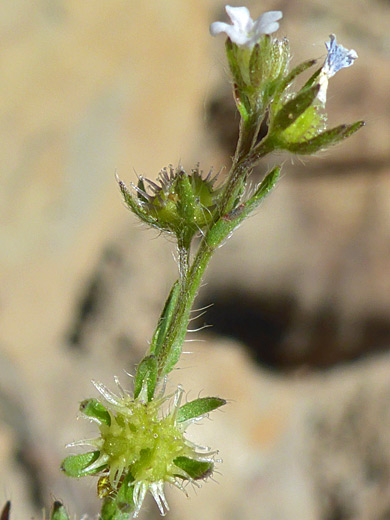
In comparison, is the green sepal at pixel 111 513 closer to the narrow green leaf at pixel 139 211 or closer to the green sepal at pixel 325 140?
the narrow green leaf at pixel 139 211

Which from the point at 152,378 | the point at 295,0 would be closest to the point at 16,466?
the point at 152,378

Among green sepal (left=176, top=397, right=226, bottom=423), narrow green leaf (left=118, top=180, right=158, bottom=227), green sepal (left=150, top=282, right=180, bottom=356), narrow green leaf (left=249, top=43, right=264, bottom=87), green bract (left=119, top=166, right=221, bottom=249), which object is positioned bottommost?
green sepal (left=176, top=397, right=226, bottom=423)

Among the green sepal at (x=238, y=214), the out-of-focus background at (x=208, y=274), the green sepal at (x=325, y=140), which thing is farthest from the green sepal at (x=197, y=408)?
the out-of-focus background at (x=208, y=274)

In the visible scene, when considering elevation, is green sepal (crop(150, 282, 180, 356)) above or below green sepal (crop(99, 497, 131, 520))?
above

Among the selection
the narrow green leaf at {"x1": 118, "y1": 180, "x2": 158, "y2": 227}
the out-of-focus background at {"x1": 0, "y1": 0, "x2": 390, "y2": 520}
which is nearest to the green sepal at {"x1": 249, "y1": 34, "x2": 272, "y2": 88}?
the narrow green leaf at {"x1": 118, "y1": 180, "x2": 158, "y2": 227}

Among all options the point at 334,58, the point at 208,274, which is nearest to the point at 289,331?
the point at 208,274

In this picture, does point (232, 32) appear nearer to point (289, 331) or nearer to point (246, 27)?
point (246, 27)

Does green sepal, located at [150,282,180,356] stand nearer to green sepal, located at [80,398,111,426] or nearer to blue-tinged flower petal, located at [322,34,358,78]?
green sepal, located at [80,398,111,426]
